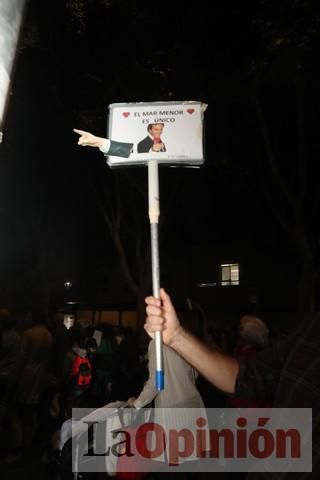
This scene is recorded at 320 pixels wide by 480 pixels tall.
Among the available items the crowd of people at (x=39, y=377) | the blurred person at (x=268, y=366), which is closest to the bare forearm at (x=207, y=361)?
the blurred person at (x=268, y=366)

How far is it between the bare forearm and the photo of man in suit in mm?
927

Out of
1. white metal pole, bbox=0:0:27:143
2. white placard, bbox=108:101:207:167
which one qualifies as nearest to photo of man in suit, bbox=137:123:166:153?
white placard, bbox=108:101:207:167

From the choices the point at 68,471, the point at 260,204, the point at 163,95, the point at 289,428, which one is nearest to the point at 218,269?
the point at 260,204

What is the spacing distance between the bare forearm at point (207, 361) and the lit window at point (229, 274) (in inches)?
837

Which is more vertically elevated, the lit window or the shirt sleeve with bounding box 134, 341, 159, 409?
the lit window

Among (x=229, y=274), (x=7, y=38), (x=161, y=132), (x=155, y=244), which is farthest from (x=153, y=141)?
(x=229, y=274)

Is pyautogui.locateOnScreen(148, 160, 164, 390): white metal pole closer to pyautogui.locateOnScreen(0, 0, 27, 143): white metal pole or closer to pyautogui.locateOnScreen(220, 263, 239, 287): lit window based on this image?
pyautogui.locateOnScreen(0, 0, 27, 143): white metal pole

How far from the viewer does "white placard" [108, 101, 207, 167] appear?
2.29 m

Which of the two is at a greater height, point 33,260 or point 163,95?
point 163,95

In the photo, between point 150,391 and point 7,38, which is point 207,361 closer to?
point 7,38

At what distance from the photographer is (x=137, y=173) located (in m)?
14.8

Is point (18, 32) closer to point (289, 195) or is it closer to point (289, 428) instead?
point (289, 428)

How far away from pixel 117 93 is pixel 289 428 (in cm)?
1198

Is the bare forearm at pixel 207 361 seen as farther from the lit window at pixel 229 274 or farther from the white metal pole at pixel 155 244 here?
the lit window at pixel 229 274
